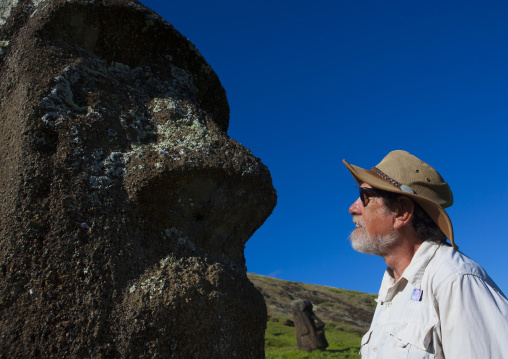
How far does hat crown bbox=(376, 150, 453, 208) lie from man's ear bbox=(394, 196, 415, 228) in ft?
0.29

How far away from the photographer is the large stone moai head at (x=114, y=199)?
2721mm

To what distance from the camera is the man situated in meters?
2.06

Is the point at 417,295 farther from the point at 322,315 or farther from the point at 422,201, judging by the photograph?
the point at 322,315

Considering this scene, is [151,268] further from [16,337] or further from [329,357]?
[329,357]

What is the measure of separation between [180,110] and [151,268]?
125cm

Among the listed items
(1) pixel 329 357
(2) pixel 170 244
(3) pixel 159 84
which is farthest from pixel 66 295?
Answer: (1) pixel 329 357

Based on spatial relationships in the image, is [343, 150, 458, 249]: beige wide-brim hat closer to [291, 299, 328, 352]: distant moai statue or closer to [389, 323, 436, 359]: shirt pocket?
[389, 323, 436, 359]: shirt pocket

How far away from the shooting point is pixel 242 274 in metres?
3.41

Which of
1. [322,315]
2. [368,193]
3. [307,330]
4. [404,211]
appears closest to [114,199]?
[368,193]

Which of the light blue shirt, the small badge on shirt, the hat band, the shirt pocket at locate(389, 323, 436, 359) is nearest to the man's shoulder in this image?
the light blue shirt

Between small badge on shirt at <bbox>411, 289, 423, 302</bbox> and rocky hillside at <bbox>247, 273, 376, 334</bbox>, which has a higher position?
rocky hillside at <bbox>247, 273, 376, 334</bbox>

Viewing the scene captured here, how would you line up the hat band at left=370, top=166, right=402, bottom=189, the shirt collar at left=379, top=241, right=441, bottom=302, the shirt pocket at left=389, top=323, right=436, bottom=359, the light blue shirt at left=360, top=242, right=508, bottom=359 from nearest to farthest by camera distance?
the light blue shirt at left=360, top=242, right=508, bottom=359, the shirt pocket at left=389, top=323, right=436, bottom=359, the shirt collar at left=379, top=241, right=441, bottom=302, the hat band at left=370, top=166, right=402, bottom=189

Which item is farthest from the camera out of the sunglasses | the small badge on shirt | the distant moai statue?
the distant moai statue

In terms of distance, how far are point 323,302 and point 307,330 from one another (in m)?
19.9
